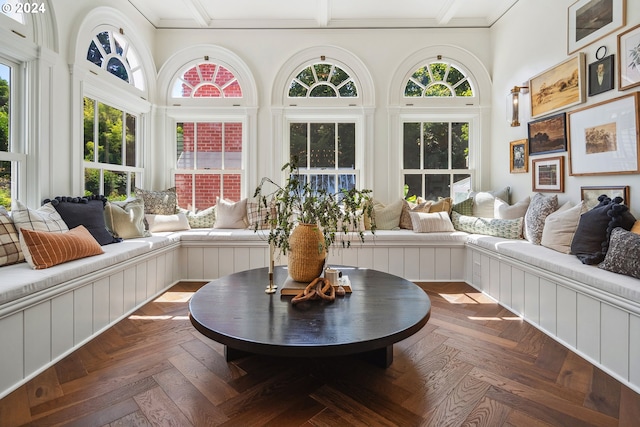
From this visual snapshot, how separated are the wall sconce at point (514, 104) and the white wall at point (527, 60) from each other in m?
0.09

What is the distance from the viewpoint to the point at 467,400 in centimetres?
158

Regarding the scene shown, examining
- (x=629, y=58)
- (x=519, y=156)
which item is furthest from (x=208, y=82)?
(x=629, y=58)

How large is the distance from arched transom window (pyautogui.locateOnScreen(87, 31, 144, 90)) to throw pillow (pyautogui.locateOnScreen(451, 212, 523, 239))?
412 centimetres

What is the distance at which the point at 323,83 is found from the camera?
4223mm

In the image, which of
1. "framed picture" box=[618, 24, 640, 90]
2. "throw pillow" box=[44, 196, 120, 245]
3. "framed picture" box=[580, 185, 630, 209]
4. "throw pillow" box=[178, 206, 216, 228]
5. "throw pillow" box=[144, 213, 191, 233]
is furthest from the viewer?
"throw pillow" box=[178, 206, 216, 228]

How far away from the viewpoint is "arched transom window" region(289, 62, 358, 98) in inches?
166

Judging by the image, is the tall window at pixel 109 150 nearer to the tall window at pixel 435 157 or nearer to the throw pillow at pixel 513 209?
the tall window at pixel 435 157

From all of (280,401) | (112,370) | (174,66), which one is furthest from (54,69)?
(280,401)

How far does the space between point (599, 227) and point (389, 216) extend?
2007 millimetres

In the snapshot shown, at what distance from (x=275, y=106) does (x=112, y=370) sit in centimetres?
331

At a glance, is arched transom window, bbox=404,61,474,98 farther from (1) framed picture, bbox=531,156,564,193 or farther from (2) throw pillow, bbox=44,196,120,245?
(2) throw pillow, bbox=44,196,120,245

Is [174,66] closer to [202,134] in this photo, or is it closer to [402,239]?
[202,134]

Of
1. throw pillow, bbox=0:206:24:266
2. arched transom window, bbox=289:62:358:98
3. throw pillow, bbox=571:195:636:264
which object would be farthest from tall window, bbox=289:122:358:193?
throw pillow, bbox=0:206:24:266

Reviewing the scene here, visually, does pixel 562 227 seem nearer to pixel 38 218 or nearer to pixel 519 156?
pixel 519 156
